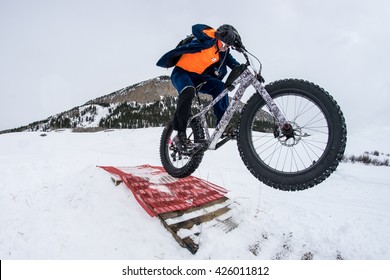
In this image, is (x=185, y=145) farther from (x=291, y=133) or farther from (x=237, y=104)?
(x=291, y=133)

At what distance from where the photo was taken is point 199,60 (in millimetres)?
4188

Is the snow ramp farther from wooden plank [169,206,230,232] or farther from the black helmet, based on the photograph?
the black helmet

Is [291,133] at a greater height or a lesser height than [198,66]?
lesser

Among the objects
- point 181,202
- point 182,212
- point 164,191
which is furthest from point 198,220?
point 164,191

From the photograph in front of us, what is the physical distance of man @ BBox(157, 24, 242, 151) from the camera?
3938 millimetres

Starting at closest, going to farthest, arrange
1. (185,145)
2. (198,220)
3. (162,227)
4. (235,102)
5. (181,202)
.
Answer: (235,102) < (185,145) < (162,227) < (198,220) < (181,202)

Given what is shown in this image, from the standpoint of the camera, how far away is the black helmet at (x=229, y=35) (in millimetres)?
3479

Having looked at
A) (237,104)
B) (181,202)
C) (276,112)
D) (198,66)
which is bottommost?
(181,202)

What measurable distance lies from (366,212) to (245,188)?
355 cm

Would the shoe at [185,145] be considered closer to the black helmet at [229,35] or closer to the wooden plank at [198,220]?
the wooden plank at [198,220]

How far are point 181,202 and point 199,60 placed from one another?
322cm

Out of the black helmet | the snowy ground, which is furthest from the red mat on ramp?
the black helmet

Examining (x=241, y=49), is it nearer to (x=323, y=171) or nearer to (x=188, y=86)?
(x=188, y=86)

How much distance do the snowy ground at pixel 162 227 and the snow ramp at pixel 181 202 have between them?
184 mm
